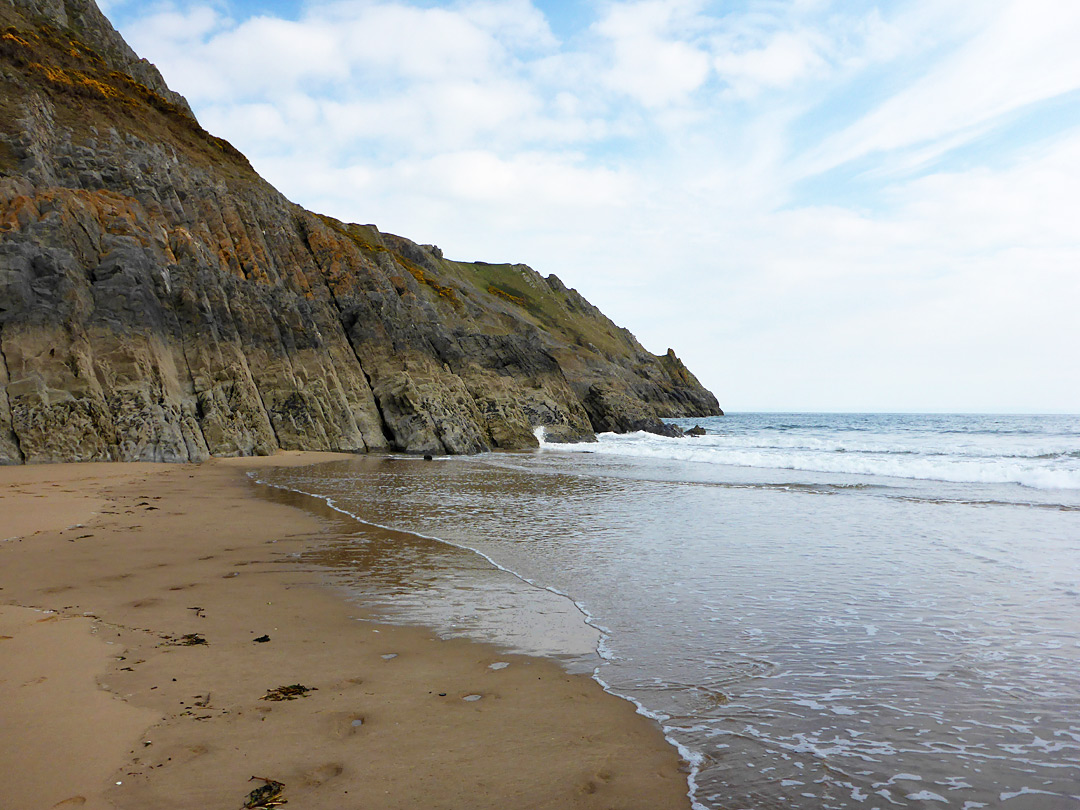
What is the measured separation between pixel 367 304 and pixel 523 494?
951 inches

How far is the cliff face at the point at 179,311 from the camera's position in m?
19.5

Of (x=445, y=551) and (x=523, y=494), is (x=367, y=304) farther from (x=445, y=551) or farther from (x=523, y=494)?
(x=445, y=551)

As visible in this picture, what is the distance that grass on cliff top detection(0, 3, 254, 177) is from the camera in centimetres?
2794

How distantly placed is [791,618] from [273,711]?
4742mm

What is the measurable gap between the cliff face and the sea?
1187cm

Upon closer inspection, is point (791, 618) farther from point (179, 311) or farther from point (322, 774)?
point (179, 311)

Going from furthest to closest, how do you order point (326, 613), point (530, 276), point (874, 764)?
1. point (530, 276)
2. point (326, 613)
3. point (874, 764)

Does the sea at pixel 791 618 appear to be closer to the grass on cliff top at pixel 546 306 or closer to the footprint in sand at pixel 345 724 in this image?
the footprint in sand at pixel 345 724

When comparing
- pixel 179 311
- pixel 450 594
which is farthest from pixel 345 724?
pixel 179 311

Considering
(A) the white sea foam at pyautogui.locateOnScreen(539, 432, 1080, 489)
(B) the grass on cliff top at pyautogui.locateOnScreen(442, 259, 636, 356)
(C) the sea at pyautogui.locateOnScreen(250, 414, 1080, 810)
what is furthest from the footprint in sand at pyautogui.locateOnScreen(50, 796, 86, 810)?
(B) the grass on cliff top at pyautogui.locateOnScreen(442, 259, 636, 356)

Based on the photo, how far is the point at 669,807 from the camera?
300cm

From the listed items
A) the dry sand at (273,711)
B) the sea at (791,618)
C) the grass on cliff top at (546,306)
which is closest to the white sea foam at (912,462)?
the sea at (791,618)

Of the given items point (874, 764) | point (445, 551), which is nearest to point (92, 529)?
point (445, 551)

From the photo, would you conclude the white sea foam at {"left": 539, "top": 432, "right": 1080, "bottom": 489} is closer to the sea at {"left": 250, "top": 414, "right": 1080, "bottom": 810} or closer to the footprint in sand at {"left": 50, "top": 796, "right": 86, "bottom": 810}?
the sea at {"left": 250, "top": 414, "right": 1080, "bottom": 810}
